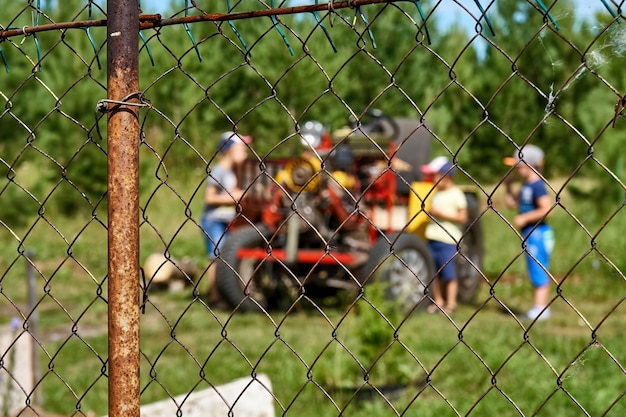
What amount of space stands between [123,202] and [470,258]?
6664 millimetres

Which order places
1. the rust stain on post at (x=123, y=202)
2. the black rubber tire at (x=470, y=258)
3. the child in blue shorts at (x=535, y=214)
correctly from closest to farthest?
1. the rust stain on post at (x=123, y=202)
2. the child in blue shorts at (x=535, y=214)
3. the black rubber tire at (x=470, y=258)

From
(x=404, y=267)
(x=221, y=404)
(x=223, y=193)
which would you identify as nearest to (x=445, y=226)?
(x=404, y=267)

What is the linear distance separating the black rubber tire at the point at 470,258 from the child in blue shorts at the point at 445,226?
164mm

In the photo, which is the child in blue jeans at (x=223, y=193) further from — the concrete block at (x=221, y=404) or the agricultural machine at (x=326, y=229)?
the concrete block at (x=221, y=404)

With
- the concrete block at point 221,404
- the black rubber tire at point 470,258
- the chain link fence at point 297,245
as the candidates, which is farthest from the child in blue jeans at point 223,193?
the concrete block at point 221,404

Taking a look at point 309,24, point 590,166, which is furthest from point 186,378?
point 309,24

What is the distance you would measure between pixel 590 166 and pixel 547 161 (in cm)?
705

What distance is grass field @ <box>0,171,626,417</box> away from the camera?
3314 millimetres

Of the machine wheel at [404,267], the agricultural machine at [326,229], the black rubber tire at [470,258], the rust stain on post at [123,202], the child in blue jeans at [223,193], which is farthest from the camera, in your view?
the black rubber tire at [470,258]

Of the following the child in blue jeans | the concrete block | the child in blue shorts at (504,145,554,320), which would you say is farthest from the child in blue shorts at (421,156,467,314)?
the concrete block

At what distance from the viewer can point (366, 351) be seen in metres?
4.82

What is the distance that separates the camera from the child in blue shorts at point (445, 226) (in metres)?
7.48

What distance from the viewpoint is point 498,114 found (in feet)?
60.0

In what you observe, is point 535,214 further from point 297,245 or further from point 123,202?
point 123,202
